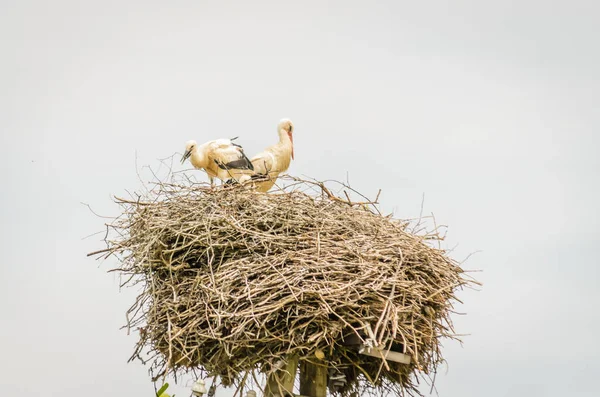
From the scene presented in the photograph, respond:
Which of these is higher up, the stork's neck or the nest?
the stork's neck

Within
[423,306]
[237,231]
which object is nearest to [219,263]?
[237,231]

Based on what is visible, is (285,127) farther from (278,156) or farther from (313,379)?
(313,379)

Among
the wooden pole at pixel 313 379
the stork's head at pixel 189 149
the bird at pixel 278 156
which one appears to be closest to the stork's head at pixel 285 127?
the bird at pixel 278 156

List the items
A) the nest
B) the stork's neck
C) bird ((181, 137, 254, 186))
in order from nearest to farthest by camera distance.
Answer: the nest → bird ((181, 137, 254, 186)) → the stork's neck

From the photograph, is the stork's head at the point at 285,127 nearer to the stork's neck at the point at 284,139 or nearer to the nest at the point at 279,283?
the stork's neck at the point at 284,139

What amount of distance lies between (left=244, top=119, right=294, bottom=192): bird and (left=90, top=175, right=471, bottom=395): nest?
0.93 metres

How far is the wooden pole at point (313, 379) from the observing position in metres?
5.82

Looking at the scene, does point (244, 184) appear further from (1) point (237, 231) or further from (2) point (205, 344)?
(2) point (205, 344)

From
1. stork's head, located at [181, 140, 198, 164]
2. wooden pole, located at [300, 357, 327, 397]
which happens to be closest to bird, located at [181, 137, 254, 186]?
stork's head, located at [181, 140, 198, 164]

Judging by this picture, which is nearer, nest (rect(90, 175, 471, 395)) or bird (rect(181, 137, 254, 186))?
nest (rect(90, 175, 471, 395))

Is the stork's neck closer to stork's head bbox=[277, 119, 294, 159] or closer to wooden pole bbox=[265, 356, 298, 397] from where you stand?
stork's head bbox=[277, 119, 294, 159]

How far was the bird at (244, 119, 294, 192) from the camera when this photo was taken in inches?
284

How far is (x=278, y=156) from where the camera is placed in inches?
288

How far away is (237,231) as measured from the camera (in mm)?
5719
